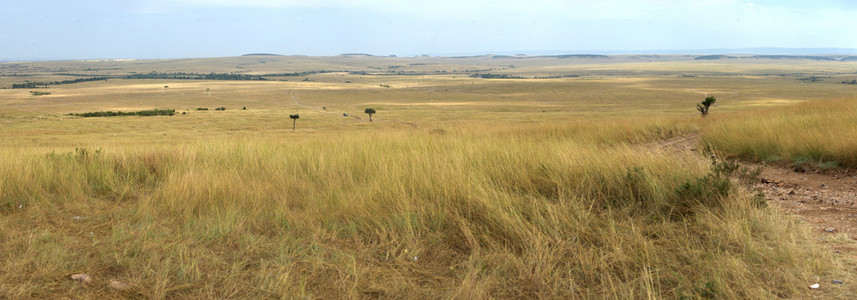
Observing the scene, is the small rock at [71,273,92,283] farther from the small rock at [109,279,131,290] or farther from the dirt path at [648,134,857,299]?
the dirt path at [648,134,857,299]

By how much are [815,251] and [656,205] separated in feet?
4.03

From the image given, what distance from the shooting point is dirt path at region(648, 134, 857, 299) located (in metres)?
3.33

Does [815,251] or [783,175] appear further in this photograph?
[783,175]

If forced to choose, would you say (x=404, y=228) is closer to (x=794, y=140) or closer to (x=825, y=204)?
(x=825, y=204)

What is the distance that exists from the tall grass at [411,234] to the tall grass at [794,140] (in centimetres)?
311

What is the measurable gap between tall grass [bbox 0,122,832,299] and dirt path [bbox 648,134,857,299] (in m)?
0.17

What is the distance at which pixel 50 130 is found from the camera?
56.7m

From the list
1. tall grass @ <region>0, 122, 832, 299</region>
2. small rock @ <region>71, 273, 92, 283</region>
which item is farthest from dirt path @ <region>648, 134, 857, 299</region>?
small rock @ <region>71, 273, 92, 283</region>

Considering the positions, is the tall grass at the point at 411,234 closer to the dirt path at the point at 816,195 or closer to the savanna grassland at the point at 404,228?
the savanna grassland at the point at 404,228

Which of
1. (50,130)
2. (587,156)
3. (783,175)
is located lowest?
(50,130)

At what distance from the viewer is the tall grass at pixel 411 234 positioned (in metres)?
3.37

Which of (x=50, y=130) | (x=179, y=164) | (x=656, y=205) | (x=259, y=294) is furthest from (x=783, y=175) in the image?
(x=50, y=130)

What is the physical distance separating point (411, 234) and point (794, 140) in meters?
6.79

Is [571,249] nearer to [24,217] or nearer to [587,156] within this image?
[587,156]
